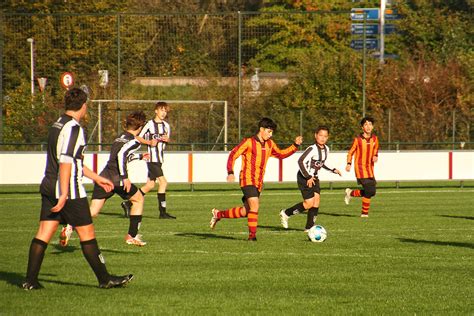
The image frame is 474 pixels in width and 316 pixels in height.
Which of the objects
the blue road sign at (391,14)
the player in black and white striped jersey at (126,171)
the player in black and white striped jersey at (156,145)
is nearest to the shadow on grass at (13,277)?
the player in black and white striped jersey at (126,171)

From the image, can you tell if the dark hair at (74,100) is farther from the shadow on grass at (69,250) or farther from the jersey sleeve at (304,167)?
the jersey sleeve at (304,167)

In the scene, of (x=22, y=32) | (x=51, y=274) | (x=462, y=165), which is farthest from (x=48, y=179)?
(x=22, y=32)

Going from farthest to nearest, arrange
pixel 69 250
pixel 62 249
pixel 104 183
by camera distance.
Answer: pixel 62 249
pixel 69 250
pixel 104 183

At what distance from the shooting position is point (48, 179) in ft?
36.4

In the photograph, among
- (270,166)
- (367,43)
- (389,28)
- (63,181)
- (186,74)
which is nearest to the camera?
(63,181)

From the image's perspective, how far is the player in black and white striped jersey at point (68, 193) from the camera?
10.9 meters

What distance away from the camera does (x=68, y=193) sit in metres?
11.0

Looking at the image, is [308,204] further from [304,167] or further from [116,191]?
[116,191]

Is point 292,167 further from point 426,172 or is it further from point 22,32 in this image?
point 22,32

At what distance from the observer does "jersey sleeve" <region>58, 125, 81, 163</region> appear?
10.9 metres

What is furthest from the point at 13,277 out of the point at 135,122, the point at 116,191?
the point at 116,191

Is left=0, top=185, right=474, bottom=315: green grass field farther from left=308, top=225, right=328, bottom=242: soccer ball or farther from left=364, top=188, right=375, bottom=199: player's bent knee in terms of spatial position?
left=364, top=188, right=375, bottom=199: player's bent knee

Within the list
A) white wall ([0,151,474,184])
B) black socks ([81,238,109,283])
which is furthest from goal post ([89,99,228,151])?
black socks ([81,238,109,283])

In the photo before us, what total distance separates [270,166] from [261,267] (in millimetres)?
16622
